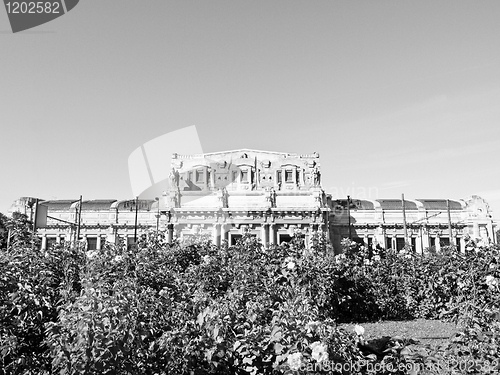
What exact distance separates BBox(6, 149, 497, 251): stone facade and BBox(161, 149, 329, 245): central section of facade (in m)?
0.09

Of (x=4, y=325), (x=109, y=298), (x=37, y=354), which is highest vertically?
(x=109, y=298)

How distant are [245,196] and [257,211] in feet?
7.48

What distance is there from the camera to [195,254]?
17453 millimetres

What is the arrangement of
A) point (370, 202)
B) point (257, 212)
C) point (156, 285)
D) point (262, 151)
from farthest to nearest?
1. point (370, 202)
2. point (262, 151)
3. point (257, 212)
4. point (156, 285)

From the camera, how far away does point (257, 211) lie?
38.7 m

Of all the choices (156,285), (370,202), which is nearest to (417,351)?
(156,285)

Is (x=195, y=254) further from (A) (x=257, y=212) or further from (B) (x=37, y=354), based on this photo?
(A) (x=257, y=212)

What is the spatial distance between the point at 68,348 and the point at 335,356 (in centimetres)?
271

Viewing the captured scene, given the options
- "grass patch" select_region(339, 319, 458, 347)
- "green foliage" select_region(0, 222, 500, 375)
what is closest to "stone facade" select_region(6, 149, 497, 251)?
"grass patch" select_region(339, 319, 458, 347)

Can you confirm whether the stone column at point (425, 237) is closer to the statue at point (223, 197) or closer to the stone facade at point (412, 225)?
the stone facade at point (412, 225)

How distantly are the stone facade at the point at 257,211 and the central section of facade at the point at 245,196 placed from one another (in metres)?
0.09

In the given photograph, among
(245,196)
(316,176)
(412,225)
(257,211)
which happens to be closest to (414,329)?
(257,211)

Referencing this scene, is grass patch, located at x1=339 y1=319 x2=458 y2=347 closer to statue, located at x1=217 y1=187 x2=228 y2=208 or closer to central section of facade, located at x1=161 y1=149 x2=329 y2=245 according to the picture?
central section of facade, located at x1=161 y1=149 x2=329 y2=245

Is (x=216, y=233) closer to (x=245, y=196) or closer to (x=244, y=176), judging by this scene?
(x=245, y=196)
